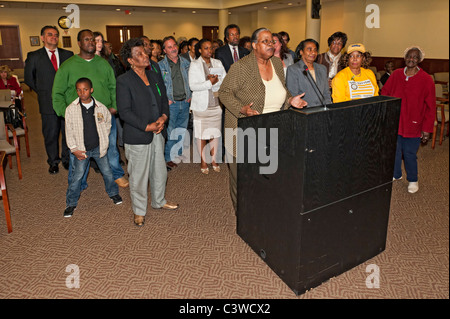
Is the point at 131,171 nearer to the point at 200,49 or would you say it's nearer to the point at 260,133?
the point at 260,133

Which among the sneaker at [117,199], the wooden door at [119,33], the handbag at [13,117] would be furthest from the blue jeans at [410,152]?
the wooden door at [119,33]

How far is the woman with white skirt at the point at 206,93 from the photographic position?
15.1 ft

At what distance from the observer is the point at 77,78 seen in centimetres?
402

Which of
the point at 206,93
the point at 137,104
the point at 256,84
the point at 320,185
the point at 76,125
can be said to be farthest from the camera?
the point at 206,93

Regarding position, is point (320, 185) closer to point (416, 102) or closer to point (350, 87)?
point (350, 87)

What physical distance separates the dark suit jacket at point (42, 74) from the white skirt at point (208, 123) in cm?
198

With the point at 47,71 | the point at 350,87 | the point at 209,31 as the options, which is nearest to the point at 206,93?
the point at 350,87

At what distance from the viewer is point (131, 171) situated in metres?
3.39

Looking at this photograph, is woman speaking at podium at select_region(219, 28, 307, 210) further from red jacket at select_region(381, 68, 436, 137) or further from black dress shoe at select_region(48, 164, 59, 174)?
black dress shoe at select_region(48, 164, 59, 174)

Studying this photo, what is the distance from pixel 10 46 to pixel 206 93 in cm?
1548

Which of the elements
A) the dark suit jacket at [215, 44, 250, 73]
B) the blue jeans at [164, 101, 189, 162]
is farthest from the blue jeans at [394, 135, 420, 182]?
the blue jeans at [164, 101, 189, 162]

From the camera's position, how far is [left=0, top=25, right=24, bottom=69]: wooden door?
1608cm

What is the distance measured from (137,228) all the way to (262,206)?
145 centimetres

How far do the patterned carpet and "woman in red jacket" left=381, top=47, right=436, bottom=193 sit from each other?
655mm
